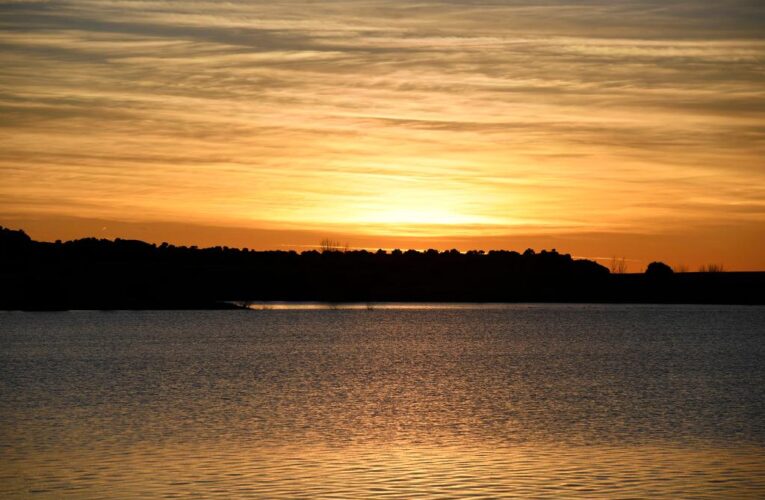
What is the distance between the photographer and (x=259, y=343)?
142625 millimetres

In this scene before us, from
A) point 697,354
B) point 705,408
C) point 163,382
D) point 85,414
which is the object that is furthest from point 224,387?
point 697,354

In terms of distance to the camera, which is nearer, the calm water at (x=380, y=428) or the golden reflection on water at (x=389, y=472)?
the golden reflection on water at (x=389, y=472)

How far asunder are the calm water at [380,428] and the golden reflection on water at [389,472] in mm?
85

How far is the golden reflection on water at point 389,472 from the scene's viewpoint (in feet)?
99.7

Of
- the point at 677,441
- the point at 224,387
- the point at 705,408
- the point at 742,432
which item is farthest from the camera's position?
the point at 224,387

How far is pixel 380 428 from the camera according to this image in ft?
149

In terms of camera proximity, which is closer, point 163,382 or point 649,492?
point 649,492

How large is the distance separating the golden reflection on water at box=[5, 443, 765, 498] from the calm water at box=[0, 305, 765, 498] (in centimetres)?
9

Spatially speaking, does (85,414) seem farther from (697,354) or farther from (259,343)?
(259,343)

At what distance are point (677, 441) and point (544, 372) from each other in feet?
144

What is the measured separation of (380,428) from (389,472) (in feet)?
38.3

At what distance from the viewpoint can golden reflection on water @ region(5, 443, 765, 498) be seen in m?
30.4

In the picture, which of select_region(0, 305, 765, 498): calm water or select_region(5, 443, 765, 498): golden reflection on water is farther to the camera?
select_region(0, 305, 765, 498): calm water

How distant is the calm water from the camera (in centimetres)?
3188
